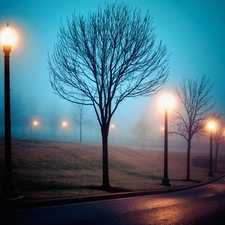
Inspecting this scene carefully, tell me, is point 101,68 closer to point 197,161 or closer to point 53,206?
point 53,206

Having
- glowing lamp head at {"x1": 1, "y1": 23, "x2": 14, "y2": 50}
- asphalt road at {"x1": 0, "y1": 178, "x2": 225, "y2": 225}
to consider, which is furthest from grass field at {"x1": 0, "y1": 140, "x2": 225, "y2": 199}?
glowing lamp head at {"x1": 1, "y1": 23, "x2": 14, "y2": 50}

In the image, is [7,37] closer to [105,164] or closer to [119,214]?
[119,214]

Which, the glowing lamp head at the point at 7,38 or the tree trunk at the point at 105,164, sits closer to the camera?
the glowing lamp head at the point at 7,38

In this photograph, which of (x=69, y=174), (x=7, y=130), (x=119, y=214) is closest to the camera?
(x=119, y=214)

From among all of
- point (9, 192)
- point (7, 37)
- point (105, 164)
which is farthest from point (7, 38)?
point (105, 164)

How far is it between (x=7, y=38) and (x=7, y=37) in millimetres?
32

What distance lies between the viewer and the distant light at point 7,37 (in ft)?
32.9

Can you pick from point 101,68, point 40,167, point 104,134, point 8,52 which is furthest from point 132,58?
point 40,167

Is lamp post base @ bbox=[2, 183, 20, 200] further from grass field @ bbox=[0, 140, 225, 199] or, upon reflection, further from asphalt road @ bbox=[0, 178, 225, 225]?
asphalt road @ bbox=[0, 178, 225, 225]

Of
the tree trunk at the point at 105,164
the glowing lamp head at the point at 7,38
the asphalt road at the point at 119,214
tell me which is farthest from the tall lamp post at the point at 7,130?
the tree trunk at the point at 105,164

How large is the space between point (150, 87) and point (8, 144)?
7.87 metres

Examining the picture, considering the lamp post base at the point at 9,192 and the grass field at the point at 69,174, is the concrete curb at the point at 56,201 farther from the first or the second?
the grass field at the point at 69,174

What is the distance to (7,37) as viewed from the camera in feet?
32.9

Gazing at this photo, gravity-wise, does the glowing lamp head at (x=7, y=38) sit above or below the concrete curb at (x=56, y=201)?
above
